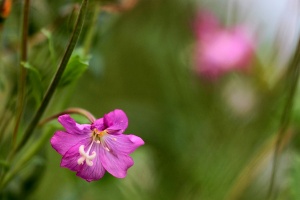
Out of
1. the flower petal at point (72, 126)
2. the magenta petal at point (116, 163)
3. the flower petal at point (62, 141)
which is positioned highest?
the flower petal at point (72, 126)

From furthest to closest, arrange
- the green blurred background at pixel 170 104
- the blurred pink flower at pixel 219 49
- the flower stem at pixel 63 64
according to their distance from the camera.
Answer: the blurred pink flower at pixel 219 49
the green blurred background at pixel 170 104
the flower stem at pixel 63 64

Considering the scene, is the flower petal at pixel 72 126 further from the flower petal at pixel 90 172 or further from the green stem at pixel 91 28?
the green stem at pixel 91 28

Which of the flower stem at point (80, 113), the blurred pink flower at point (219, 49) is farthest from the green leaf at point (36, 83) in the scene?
the blurred pink flower at point (219, 49)

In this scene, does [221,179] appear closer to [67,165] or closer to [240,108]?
[240,108]

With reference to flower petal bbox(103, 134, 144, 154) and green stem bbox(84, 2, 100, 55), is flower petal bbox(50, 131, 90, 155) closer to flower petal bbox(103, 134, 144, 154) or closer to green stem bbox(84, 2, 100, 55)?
flower petal bbox(103, 134, 144, 154)

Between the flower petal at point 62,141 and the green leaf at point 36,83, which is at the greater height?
the green leaf at point 36,83

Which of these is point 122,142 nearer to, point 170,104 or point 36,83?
point 36,83

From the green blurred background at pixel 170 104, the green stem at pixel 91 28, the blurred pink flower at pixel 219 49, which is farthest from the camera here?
the blurred pink flower at pixel 219 49
